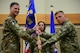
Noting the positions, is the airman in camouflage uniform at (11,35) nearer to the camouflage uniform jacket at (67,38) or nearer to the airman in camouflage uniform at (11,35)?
the airman in camouflage uniform at (11,35)

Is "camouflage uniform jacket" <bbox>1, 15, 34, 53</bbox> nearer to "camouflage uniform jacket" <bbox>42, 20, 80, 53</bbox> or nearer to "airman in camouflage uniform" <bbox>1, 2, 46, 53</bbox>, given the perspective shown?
"airman in camouflage uniform" <bbox>1, 2, 46, 53</bbox>

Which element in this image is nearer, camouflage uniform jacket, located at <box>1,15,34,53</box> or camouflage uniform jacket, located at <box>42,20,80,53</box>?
camouflage uniform jacket, located at <box>1,15,34,53</box>

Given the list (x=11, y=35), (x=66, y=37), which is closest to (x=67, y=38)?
(x=66, y=37)

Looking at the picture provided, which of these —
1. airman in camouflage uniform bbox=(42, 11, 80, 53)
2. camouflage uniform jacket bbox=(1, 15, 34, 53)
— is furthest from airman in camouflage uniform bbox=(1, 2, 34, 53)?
airman in camouflage uniform bbox=(42, 11, 80, 53)

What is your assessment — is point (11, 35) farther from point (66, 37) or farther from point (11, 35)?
point (66, 37)

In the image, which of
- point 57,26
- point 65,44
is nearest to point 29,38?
point 65,44

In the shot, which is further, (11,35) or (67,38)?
(67,38)

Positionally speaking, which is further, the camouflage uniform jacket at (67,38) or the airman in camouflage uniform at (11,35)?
the camouflage uniform jacket at (67,38)

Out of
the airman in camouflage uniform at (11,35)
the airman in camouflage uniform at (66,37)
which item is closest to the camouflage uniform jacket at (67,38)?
the airman in camouflage uniform at (66,37)

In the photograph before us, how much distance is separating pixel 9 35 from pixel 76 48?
129 cm

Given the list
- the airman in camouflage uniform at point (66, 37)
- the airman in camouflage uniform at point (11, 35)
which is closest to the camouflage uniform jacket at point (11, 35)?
the airman in camouflage uniform at point (11, 35)

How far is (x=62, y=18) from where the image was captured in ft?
12.6

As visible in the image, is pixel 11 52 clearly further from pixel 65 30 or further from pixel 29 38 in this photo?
pixel 65 30

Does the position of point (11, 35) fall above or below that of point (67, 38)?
above
